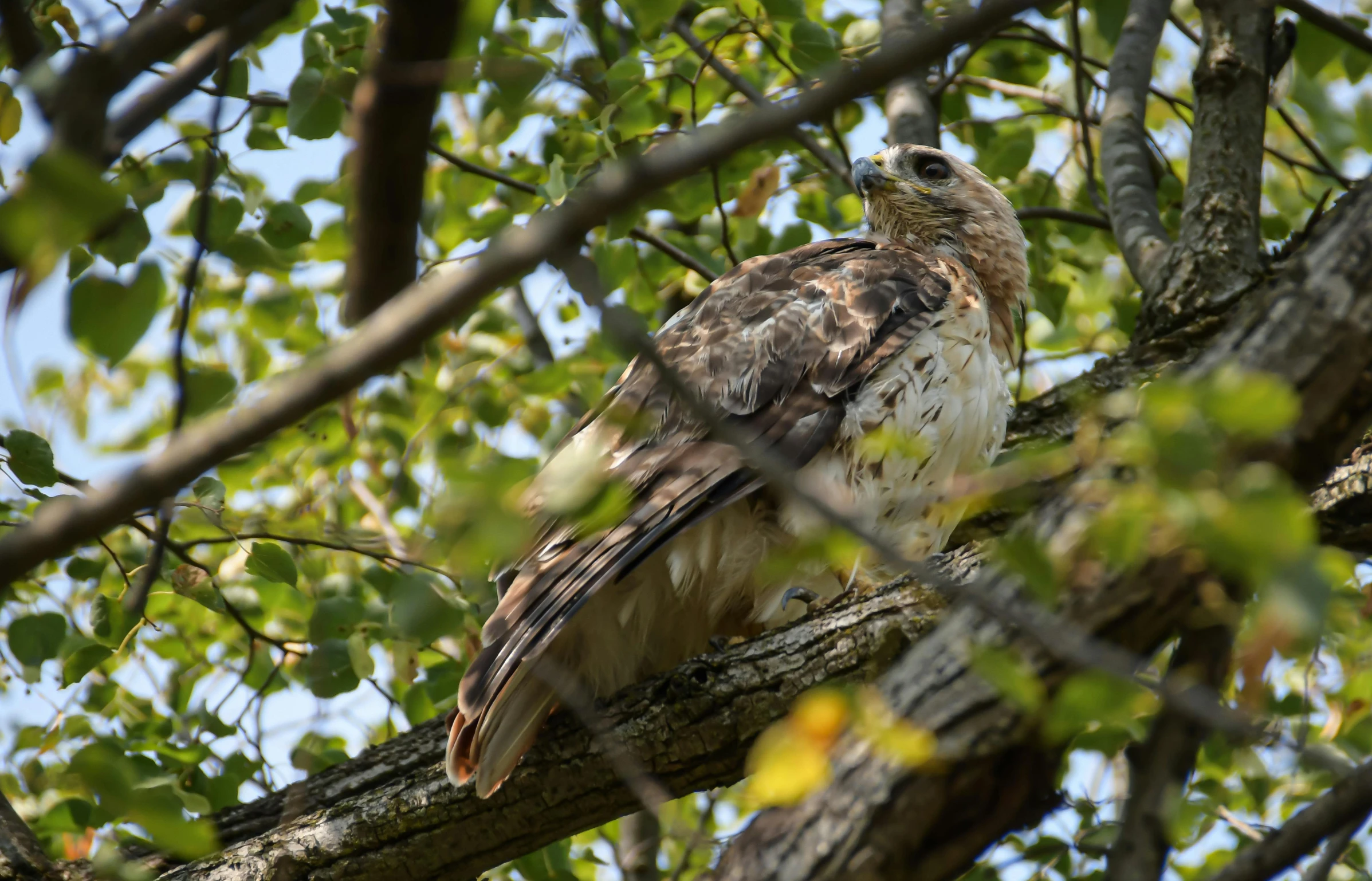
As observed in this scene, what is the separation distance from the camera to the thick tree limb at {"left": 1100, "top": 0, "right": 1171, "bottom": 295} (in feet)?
14.0

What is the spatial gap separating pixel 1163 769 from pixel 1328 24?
345cm

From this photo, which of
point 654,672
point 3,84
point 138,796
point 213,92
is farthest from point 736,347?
point 138,796

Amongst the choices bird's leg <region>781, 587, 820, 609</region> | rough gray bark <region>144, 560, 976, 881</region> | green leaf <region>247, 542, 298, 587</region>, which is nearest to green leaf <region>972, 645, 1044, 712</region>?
rough gray bark <region>144, 560, 976, 881</region>

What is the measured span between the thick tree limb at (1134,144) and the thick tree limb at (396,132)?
3205 mm

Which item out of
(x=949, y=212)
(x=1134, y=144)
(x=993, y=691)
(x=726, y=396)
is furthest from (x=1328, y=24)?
(x=993, y=691)

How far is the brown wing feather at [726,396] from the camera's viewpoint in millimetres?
3062

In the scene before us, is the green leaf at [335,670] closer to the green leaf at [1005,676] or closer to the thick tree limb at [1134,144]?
the green leaf at [1005,676]

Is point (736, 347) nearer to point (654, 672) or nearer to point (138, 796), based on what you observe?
point (654, 672)

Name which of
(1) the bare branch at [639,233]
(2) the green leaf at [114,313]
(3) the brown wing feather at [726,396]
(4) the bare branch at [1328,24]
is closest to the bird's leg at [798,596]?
(3) the brown wing feather at [726,396]

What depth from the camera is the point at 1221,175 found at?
414cm

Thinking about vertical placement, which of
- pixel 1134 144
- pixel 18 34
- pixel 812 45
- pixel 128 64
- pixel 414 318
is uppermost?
pixel 812 45

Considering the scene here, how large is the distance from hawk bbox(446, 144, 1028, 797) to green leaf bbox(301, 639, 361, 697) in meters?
0.56

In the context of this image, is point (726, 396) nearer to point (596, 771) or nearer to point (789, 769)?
point (596, 771)

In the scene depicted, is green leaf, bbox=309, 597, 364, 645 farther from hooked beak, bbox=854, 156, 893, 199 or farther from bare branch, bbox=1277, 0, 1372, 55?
bare branch, bbox=1277, 0, 1372, 55
